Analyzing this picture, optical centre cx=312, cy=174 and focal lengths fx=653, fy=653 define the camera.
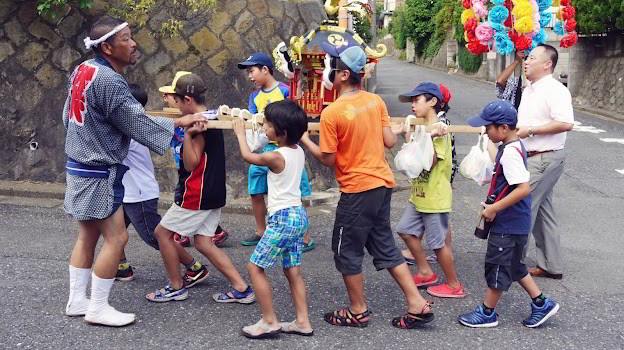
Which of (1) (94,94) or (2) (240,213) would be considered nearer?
(1) (94,94)

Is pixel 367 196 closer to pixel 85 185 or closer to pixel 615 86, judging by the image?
pixel 85 185

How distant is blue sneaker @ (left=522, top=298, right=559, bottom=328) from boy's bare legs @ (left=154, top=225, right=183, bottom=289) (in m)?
2.36

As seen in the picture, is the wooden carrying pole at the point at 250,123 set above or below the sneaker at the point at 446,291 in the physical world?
above

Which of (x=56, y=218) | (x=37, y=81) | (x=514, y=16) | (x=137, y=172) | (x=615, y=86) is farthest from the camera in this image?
(x=615, y=86)

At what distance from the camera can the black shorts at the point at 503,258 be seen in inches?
161

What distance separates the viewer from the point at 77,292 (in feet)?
13.8

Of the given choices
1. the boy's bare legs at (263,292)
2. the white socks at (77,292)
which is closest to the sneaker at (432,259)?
the boy's bare legs at (263,292)

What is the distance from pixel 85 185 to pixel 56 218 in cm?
299

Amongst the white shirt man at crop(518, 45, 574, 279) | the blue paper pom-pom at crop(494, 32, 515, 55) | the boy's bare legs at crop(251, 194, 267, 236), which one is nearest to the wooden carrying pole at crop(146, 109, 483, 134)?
the white shirt man at crop(518, 45, 574, 279)

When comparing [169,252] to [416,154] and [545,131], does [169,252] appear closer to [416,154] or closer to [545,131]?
[416,154]

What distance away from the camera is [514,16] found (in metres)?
5.44

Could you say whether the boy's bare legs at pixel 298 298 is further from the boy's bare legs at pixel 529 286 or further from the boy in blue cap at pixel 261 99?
the boy in blue cap at pixel 261 99

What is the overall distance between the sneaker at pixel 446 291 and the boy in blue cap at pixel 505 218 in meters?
0.51

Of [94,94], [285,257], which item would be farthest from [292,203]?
[94,94]
